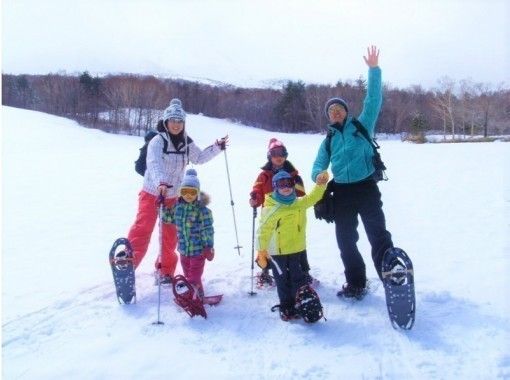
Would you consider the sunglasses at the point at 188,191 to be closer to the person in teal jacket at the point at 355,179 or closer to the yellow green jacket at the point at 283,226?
the yellow green jacket at the point at 283,226

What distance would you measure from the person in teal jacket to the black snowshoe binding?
Result: 24.4 inches

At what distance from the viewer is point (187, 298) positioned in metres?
4.03

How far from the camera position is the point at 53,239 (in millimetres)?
7215

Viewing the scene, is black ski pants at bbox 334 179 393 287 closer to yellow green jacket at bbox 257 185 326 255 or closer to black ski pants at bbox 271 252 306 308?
yellow green jacket at bbox 257 185 326 255

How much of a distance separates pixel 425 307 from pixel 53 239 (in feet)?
18.9

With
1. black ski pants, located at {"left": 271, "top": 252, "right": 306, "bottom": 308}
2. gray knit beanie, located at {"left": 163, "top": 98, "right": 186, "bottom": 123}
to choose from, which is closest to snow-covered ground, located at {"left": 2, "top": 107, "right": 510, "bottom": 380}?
black ski pants, located at {"left": 271, "top": 252, "right": 306, "bottom": 308}

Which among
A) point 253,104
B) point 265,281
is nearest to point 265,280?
point 265,281

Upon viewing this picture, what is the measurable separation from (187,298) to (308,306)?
1.09 meters

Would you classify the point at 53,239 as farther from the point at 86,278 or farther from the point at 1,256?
the point at 86,278

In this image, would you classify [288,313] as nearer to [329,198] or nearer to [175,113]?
[329,198]

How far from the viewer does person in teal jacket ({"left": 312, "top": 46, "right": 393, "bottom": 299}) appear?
4.04 metres

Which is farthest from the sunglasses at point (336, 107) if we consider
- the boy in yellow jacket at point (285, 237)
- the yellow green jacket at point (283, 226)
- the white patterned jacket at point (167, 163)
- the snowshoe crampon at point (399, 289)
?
the white patterned jacket at point (167, 163)

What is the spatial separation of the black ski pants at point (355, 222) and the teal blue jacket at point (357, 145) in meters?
0.11

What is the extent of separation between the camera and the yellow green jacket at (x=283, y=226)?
157 inches
